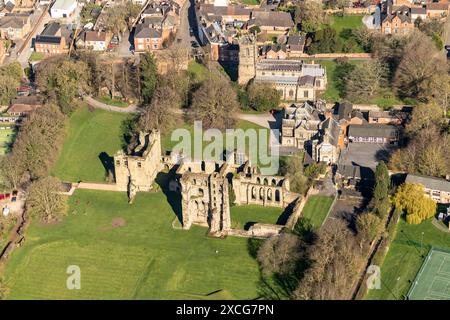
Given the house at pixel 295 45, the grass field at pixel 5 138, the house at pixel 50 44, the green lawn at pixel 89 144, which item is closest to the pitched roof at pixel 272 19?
the house at pixel 295 45

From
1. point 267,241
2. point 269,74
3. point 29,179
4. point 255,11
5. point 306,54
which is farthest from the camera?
point 255,11

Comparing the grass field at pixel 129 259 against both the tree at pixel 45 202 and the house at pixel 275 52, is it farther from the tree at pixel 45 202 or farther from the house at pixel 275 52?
the house at pixel 275 52

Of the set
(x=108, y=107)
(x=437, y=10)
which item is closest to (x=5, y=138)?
(x=108, y=107)

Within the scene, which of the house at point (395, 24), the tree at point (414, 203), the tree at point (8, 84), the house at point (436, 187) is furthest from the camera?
the house at point (395, 24)

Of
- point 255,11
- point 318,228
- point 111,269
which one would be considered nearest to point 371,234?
point 318,228

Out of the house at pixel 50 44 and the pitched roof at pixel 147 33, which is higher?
the pitched roof at pixel 147 33

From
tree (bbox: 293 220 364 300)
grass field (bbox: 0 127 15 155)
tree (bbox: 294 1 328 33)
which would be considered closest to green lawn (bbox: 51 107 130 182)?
grass field (bbox: 0 127 15 155)

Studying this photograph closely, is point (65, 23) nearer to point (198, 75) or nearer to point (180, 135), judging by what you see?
point (198, 75)
